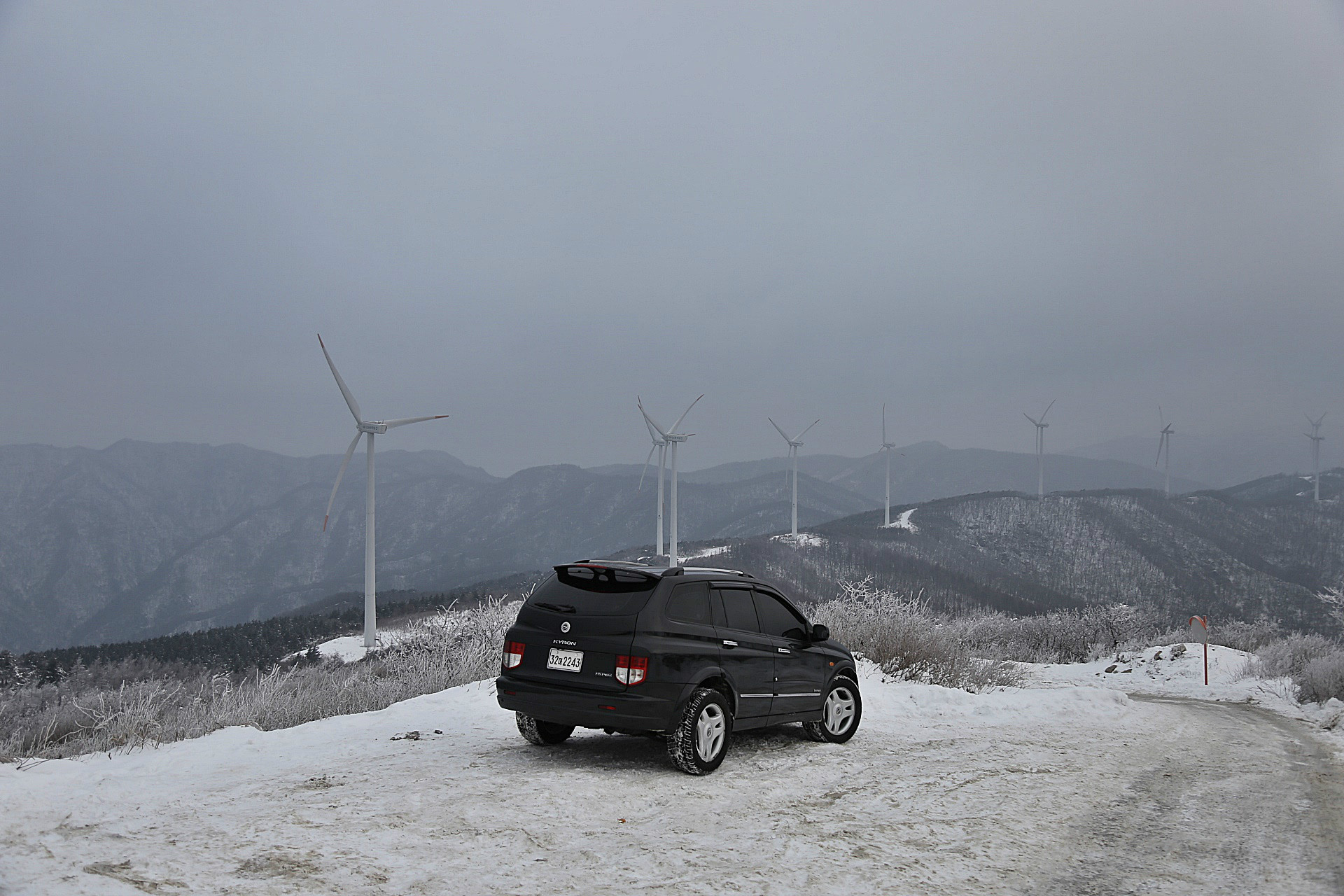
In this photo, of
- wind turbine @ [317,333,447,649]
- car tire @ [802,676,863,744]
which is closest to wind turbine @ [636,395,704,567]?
wind turbine @ [317,333,447,649]

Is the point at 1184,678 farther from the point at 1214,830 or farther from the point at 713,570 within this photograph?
the point at 713,570

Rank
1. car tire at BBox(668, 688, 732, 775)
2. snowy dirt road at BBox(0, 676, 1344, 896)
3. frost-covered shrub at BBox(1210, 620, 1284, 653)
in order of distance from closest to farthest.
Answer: snowy dirt road at BBox(0, 676, 1344, 896) → car tire at BBox(668, 688, 732, 775) → frost-covered shrub at BBox(1210, 620, 1284, 653)

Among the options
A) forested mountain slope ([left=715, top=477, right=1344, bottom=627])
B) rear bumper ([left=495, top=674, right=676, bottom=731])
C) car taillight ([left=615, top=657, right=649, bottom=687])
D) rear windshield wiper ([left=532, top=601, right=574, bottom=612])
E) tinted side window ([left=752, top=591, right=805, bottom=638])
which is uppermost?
rear windshield wiper ([left=532, top=601, right=574, bottom=612])

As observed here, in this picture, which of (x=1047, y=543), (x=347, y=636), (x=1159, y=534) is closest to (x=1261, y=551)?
(x=1159, y=534)

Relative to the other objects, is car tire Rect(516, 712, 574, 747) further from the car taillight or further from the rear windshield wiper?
the car taillight

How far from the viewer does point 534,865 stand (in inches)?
200

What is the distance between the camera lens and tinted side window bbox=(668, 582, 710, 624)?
7.68m

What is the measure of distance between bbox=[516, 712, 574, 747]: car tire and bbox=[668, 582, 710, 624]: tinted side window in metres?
1.67

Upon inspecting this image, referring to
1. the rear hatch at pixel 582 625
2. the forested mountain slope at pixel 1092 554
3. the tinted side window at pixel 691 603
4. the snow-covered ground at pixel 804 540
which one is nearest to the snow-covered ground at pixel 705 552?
the forested mountain slope at pixel 1092 554

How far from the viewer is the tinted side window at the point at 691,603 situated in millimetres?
7680

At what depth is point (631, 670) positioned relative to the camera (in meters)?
7.14

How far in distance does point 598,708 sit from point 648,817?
1185mm

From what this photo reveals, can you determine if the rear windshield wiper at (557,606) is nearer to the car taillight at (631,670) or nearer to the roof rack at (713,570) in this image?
the car taillight at (631,670)

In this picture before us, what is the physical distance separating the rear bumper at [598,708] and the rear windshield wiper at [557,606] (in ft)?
2.14
